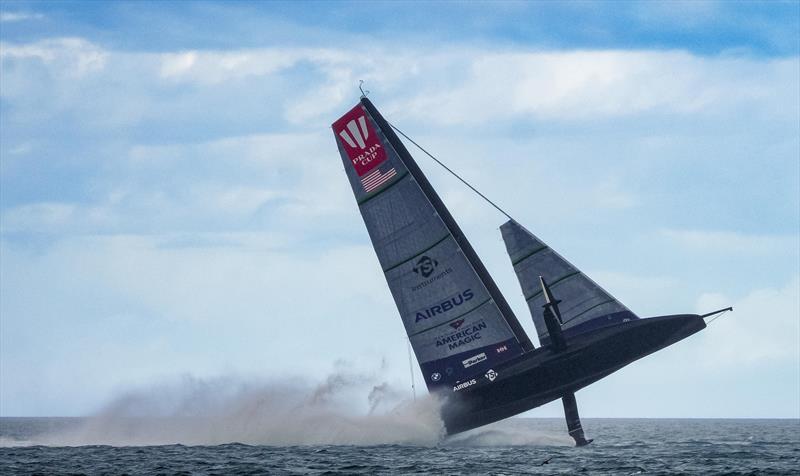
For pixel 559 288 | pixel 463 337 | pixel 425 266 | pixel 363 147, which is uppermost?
pixel 363 147

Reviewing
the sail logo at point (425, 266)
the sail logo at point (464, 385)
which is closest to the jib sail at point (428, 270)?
the sail logo at point (425, 266)

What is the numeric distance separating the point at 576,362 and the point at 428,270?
520 cm

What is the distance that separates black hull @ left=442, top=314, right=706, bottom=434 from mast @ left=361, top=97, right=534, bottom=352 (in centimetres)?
100

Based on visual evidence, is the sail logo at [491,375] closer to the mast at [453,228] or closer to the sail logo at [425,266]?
the mast at [453,228]

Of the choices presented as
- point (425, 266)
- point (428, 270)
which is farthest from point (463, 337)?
point (425, 266)

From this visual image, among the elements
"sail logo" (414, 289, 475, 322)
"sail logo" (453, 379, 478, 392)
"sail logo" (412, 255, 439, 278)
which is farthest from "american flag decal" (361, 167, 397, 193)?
"sail logo" (453, 379, 478, 392)

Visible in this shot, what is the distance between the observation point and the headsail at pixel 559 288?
2831 cm

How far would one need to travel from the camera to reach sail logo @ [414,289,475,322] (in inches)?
1099

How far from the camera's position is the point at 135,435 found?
36875mm

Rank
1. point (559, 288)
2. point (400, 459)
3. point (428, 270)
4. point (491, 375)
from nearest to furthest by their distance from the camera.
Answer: point (400, 459) → point (491, 375) → point (428, 270) → point (559, 288)

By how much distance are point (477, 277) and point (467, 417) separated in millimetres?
4231

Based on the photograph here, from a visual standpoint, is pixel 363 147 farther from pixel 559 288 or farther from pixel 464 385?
pixel 464 385

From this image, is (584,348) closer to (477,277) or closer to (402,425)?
(477,277)

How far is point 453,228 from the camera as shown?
28516 millimetres
